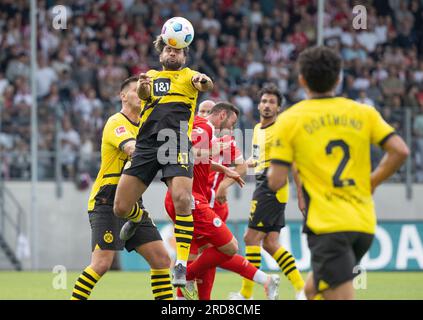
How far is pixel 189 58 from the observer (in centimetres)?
2253

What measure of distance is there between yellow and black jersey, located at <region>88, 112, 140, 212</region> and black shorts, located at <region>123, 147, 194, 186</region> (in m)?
0.24

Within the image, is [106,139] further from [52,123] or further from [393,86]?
[393,86]

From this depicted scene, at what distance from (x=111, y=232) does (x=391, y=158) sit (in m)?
3.43

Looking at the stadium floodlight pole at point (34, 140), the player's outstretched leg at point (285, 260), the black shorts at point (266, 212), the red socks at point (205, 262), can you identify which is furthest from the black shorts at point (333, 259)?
the stadium floodlight pole at point (34, 140)

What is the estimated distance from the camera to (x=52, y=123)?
20875 millimetres

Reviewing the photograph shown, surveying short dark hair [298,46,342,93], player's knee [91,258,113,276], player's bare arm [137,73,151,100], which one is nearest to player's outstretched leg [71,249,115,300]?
player's knee [91,258,113,276]

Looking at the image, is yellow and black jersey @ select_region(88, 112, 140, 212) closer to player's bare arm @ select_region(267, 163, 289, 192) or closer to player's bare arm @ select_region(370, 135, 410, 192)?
player's bare arm @ select_region(267, 163, 289, 192)

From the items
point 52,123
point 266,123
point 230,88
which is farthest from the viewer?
point 230,88

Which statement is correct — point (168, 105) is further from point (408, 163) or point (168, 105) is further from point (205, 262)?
point (408, 163)

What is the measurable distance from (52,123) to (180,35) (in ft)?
39.0

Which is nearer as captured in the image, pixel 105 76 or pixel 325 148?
pixel 325 148

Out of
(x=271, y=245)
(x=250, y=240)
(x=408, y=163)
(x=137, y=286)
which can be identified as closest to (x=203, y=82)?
(x=250, y=240)
